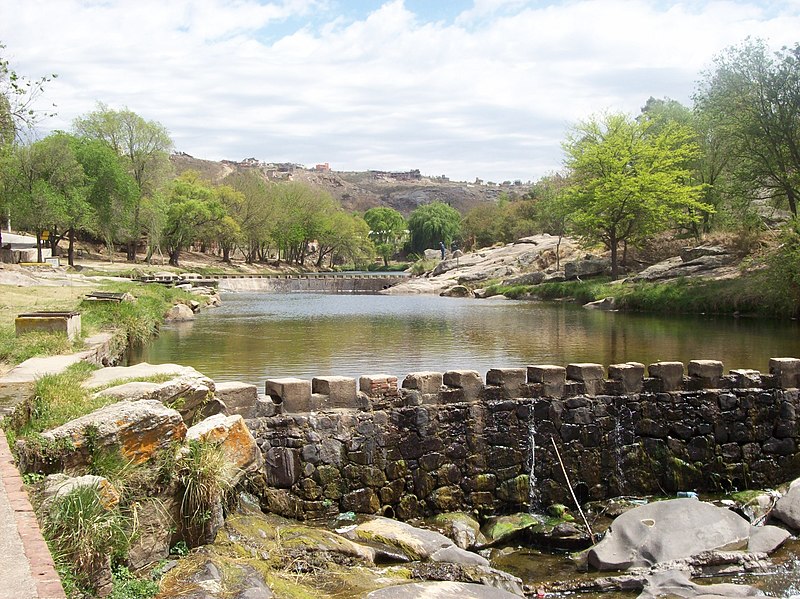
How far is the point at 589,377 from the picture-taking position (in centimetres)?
1239

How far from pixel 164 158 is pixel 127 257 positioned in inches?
503

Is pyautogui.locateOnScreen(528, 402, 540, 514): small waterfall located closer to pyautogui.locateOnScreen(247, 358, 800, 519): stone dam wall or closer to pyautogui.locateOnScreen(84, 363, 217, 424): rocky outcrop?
pyautogui.locateOnScreen(247, 358, 800, 519): stone dam wall

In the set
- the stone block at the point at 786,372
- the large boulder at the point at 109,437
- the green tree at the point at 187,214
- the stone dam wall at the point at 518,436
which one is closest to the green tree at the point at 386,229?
the green tree at the point at 187,214

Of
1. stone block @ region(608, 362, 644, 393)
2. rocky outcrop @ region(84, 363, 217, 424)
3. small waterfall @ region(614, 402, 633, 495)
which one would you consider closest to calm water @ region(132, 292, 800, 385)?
stone block @ region(608, 362, 644, 393)

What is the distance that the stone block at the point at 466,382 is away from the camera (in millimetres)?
11586

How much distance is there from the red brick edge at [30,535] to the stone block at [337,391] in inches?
188

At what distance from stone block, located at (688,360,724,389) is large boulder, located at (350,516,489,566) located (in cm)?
610

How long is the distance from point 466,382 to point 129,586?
6578 millimetres

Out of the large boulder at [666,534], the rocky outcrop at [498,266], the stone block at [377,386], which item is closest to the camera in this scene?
the large boulder at [666,534]

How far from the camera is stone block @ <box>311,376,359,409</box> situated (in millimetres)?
10812

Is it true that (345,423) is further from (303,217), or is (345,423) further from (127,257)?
(303,217)

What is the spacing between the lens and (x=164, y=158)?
7300 centimetres

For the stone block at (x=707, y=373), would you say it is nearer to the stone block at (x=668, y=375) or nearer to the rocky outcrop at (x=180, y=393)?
the stone block at (x=668, y=375)

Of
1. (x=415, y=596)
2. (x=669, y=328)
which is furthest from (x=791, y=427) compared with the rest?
(x=669, y=328)
